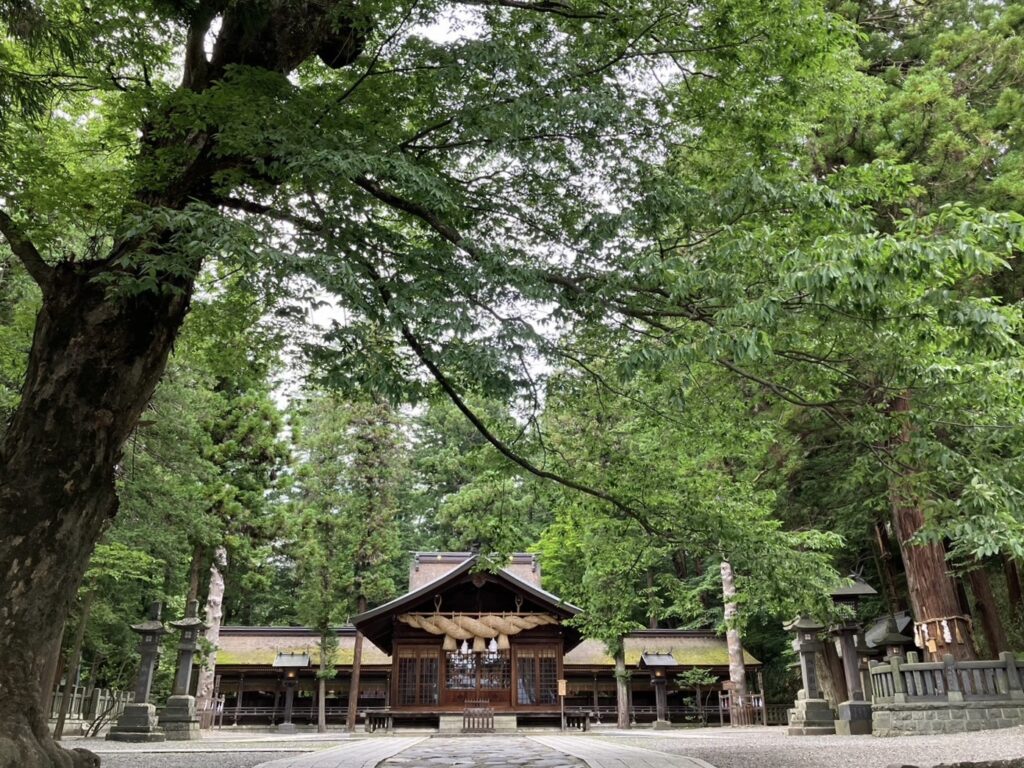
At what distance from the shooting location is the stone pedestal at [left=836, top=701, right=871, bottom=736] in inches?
468

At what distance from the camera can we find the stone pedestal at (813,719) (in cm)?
1254

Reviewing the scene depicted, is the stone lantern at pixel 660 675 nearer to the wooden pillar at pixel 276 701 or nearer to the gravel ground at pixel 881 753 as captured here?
the gravel ground at pixel 881 753

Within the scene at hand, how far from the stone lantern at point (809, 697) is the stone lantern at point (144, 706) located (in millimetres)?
12743

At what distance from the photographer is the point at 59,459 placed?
4.54 meters

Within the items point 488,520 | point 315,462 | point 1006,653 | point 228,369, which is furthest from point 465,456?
point 315,462

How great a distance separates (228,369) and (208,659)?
517 inches

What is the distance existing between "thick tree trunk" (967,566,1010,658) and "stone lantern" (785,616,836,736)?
4.79 m

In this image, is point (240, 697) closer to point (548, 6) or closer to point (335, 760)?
point (335, 760)

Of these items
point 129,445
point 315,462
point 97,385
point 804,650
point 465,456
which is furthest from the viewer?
point 315,462

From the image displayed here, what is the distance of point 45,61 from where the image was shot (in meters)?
6.78

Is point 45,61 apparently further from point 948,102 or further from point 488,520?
point 948,102

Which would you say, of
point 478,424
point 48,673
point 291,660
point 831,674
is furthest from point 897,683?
point 291,660

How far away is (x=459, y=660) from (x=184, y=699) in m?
7.73

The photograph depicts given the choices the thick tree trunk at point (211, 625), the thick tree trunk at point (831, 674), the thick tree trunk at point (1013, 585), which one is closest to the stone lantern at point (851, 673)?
the thick tree trunk at point (831, 674)
